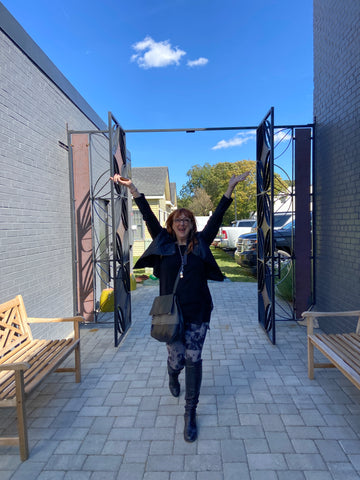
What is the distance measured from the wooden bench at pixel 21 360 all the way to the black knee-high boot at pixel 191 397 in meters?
1.20

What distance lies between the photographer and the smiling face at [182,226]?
9.05 feet

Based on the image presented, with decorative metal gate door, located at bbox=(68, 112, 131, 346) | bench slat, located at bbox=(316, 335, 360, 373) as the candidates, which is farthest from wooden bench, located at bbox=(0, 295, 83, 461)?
bench slat, located at bbox=(316, 335, 360, 373)

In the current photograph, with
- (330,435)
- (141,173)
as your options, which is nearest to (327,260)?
(330,435)

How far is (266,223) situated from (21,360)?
11.5ft

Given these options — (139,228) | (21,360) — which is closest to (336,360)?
(21,360)

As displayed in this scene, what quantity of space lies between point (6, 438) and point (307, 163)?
5.27 m

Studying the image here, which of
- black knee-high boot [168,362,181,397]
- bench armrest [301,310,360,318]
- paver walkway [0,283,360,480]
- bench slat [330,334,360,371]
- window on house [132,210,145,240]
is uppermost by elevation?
window on house [132,210,145,240]

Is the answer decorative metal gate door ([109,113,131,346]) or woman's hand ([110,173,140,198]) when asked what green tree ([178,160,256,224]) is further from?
woman's hand ([110,173,140,198])

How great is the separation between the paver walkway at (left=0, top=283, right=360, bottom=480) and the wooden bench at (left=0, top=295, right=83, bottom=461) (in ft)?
0.80

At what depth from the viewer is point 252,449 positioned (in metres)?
2.41

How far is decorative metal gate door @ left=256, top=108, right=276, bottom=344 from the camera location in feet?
14.5

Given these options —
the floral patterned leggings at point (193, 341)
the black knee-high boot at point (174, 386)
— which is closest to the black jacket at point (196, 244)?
the floral patterned leggings at point (193, 341)

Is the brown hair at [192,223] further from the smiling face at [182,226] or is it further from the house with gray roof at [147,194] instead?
the house with gray roof at [147,194]

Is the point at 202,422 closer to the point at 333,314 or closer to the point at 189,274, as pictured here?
the point at 189,274
